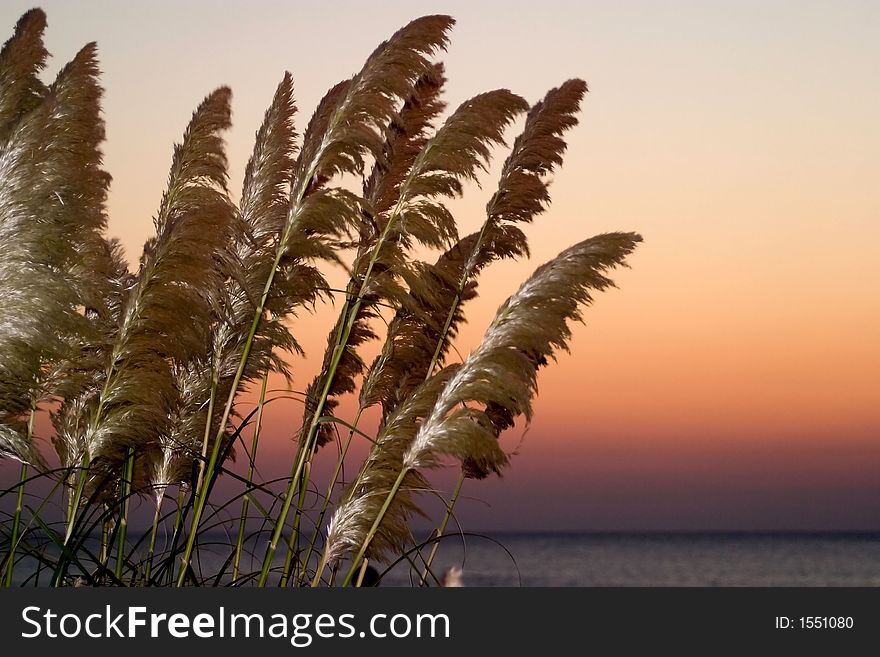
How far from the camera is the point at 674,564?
43938 mm

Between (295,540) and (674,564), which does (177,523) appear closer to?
(295,540)

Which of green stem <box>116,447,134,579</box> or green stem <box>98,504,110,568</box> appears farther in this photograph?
green stem <box>98,504,110,568</box>

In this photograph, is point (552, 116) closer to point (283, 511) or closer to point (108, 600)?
point (283, 511)

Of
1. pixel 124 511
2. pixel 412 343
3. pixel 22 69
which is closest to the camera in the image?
pixel 22 69

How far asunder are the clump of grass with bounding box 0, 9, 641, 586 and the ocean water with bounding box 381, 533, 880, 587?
2489 cm

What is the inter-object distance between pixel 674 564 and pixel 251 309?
41.8 metres

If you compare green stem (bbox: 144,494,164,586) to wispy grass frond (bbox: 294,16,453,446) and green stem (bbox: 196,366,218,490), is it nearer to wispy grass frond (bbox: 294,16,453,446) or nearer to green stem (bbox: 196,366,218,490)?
green stem (bbox: 196,366,218,490)

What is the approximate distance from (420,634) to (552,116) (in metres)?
2.60

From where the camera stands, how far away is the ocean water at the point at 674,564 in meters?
36.3

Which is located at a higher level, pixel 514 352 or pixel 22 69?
pixel 22 69

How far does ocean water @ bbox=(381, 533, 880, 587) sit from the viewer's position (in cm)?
3630

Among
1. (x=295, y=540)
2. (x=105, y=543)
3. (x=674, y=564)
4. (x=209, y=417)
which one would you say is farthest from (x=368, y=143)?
(x=674, y=564)

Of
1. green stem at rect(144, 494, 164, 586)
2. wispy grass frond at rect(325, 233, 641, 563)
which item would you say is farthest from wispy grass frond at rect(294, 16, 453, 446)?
green stem at rect(144, 494, 164, 586)

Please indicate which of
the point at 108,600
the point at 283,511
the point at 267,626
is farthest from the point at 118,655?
the point at 283,511
